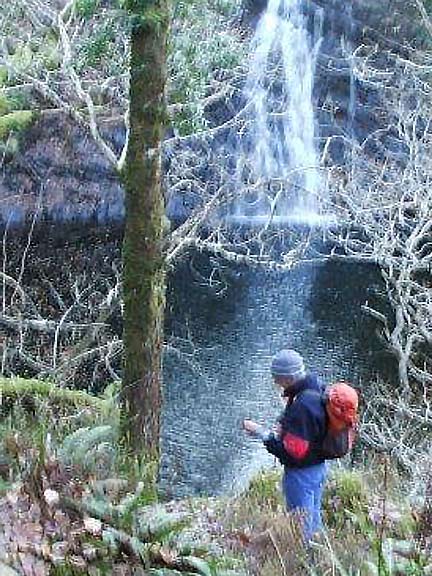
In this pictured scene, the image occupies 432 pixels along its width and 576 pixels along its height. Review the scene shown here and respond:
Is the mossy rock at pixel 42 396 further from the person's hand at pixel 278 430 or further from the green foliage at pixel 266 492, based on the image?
the person's hand at pixel 278 430

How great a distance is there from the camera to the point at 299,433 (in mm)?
5367

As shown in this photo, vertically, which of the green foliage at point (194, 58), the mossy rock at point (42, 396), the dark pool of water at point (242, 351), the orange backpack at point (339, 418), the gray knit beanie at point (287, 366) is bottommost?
the dark pool of water at point (242, 351)

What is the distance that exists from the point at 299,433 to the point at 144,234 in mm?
2216

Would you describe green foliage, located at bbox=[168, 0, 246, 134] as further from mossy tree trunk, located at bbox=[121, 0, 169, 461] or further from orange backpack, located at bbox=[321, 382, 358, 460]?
orange backpack, located at bbox=[321, 382, 358, 460]

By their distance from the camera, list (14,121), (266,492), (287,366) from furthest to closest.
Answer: (14,121)
(266,492)
(287,366)

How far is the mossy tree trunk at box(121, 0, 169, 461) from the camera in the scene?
21.6 feet

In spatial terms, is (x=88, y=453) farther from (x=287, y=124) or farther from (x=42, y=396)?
(x=287, y=124)

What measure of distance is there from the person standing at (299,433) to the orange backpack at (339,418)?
5 centimetres

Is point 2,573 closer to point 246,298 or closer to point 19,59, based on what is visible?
point 19,59

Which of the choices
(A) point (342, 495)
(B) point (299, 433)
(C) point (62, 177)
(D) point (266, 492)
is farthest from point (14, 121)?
(B) point (299, 433)

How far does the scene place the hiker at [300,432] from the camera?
211 inches

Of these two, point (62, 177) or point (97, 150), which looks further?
point (97, 150)

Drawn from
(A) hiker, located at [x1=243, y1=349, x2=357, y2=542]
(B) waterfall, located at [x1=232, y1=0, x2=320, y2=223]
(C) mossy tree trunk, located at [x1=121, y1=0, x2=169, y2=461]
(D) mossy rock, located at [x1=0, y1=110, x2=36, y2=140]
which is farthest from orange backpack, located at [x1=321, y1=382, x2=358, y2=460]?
(B) waterfall, located at [x1=232, y1=0, x2=320, y2=223]

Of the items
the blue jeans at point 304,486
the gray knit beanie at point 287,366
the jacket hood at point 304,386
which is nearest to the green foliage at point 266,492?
the blue jeans at point 304,486
